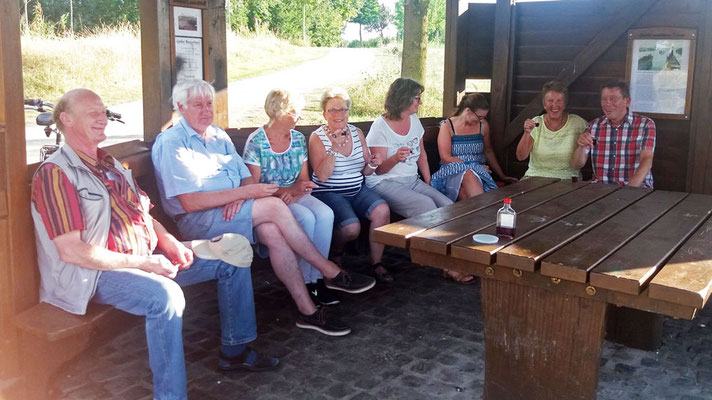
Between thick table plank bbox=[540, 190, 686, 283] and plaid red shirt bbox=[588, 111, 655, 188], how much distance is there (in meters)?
0.97

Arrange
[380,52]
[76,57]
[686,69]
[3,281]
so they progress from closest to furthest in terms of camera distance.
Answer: [3,281], [686,69], [76,57], [380,52]

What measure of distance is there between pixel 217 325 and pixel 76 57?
567 inches

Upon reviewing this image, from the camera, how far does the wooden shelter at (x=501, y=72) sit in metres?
2.84

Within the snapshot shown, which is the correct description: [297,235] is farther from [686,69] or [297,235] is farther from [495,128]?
[686,69]

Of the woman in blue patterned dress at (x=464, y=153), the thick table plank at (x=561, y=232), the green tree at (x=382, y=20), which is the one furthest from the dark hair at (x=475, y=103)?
the green tree at (x=382, y=20)

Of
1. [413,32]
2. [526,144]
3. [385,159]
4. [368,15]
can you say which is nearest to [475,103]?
[526,144]

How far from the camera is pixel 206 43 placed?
14.7ft

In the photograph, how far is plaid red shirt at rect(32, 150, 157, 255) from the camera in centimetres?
277

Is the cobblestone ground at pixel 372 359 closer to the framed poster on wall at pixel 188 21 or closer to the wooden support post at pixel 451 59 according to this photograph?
the framed poster on wall at pixel 188 21

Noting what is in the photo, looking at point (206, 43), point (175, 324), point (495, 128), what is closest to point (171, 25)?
point (206, 43)

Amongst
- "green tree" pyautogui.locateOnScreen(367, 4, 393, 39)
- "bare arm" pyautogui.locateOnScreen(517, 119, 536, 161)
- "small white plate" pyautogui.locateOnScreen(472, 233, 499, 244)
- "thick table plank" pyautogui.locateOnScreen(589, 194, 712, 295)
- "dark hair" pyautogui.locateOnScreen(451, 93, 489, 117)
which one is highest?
"green tree" pyautogui.locateOnScreen(367, 4, 393, 39)

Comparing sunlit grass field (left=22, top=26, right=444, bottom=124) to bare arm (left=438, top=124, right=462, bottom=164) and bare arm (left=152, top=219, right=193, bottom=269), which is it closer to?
bare arm (left=438, top=124, right=462, bottom=164)

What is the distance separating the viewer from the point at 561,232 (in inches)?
122

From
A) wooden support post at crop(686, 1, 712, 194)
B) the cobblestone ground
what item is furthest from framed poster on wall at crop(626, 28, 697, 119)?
the cobblestone ground
